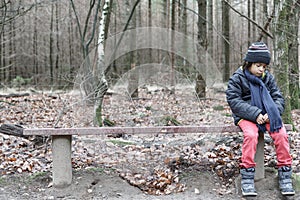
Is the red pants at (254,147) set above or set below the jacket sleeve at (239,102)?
below

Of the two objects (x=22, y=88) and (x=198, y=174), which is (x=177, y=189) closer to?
(x=198, y=174)

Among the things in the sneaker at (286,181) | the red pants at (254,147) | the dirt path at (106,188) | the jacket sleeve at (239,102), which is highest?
the jacket sleeve at (239,102)

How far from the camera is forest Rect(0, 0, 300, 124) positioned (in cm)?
778

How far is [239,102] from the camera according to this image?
3918 mm

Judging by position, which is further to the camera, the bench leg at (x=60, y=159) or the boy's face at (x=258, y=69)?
the bench leg at (x=60, y=159)

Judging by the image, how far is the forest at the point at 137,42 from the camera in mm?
7781

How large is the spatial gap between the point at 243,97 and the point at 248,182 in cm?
88

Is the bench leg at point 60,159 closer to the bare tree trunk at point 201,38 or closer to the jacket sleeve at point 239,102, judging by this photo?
the jacket sleeve at point 239,102

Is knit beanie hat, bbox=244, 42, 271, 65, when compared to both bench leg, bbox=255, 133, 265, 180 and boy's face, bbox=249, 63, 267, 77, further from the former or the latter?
bench leg, bbox=255, 133, 265, 180

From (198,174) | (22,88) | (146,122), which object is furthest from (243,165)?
(22,88)

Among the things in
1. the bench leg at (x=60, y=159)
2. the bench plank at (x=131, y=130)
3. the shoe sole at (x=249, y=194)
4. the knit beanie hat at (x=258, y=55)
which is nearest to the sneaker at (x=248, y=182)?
the shoe sole at (x=249, y=194)

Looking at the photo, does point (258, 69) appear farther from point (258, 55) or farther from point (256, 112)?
point (256, 112)

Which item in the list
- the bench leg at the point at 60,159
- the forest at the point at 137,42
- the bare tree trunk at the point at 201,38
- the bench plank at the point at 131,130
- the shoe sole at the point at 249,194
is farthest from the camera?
the bare tree trunk at the point at 201,38

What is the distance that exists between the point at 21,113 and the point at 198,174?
25.7 feet
